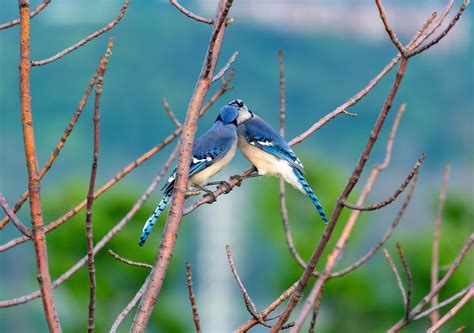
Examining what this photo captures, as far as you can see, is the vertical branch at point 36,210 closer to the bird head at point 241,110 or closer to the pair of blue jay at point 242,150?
the pair of blue jay at point 242,150

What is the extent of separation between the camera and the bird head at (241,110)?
19.1ft

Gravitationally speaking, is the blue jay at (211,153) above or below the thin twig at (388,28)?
above

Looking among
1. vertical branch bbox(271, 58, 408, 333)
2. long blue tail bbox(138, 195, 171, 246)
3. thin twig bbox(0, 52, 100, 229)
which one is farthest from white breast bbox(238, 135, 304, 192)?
vertical branch bbox(271, 58, 408, 333)

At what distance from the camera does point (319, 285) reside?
6.93 feet

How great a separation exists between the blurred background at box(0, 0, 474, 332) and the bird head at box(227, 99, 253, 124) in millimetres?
13137

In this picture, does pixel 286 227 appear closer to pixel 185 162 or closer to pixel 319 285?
pixel 185 162

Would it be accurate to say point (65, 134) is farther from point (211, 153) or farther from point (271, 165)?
point (271, 165)

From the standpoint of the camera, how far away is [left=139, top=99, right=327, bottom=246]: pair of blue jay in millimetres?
5051

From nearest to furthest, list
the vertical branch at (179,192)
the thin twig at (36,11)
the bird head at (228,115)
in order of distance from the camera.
→ the vertical branch at (179,192)
the thin twig at (36,11)
the bird head at (228,115)

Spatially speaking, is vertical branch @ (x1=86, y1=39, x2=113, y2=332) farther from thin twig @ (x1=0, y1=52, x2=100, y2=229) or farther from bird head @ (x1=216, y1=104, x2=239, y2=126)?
bird head @ (x1=216, y1=104, x2=239, y2=126)

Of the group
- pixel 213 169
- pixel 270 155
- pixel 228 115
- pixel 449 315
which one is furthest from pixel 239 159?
pixel 449 315

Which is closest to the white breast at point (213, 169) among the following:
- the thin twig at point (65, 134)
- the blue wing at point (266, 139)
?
the blue wing at point (266, 139)

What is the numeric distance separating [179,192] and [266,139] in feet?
10.1

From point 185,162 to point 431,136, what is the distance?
65128 millimetres
